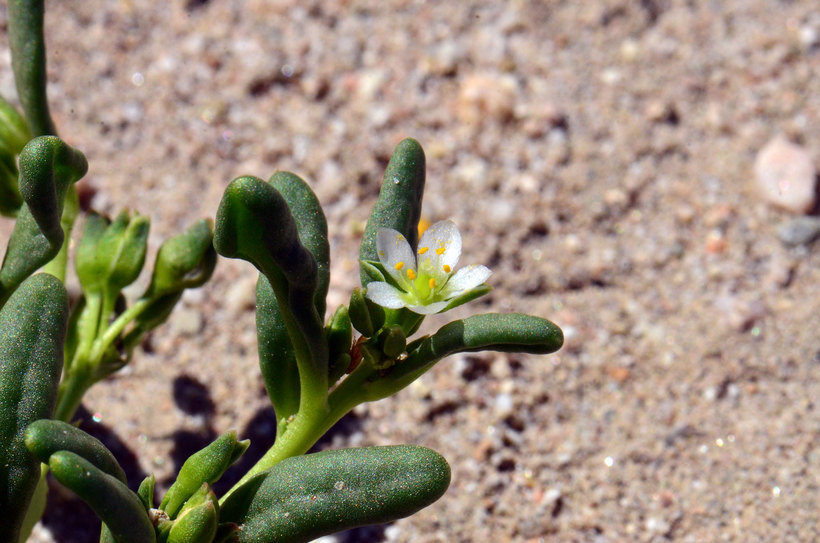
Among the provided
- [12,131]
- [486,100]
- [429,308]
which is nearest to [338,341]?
[429,308]

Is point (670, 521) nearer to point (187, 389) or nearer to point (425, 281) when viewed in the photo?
A: point (425, 281)

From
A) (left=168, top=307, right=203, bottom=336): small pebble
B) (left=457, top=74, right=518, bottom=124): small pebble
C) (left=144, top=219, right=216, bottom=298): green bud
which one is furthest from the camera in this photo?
(left=457, top=74, right=518, bottom=124): small pebble

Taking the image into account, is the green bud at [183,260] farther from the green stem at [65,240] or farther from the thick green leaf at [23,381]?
the thick green leaf at [23,381]

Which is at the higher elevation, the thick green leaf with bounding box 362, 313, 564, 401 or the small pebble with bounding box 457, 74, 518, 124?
the thick green leaf with bounding box 362, 313, 564, 401

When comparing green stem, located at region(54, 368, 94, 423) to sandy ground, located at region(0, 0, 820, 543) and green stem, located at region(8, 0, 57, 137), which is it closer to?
sandy ground, located at region(0, 0, 820, 543)

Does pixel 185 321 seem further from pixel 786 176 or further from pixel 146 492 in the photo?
pixel 786 176

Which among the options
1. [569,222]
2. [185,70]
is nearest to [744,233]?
[569,222]

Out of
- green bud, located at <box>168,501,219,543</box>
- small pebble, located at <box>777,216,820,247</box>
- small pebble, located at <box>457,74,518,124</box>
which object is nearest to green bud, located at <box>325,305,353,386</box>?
green bud, located at <box>168,501,219,543</box>
